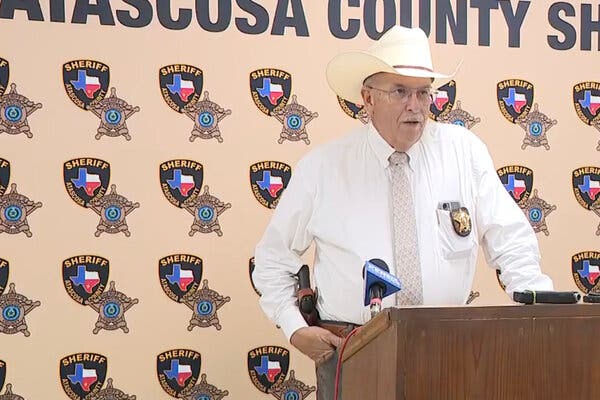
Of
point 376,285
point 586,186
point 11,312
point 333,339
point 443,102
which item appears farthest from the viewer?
point 586,186

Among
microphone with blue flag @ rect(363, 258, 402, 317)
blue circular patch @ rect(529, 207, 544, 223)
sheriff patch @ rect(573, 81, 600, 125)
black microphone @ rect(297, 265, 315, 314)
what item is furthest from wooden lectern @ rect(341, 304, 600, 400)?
sheriff patch @ rect(573, 81, 600, 125)

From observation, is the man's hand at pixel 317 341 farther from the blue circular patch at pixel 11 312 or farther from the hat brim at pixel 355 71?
the blue circular patch at pixel 11 312

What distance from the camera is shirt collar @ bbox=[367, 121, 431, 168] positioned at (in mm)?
2809

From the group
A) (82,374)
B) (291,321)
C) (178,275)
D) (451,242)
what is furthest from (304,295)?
(82,374)

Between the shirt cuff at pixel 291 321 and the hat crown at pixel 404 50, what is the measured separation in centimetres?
77

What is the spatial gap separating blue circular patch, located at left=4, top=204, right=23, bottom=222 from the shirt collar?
127cm

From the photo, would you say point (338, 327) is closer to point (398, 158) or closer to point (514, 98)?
point (398, 158)

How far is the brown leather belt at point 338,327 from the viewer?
2.70 m

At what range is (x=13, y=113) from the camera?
3.30 meters

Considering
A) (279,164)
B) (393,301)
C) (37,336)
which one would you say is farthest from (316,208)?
(37,336)

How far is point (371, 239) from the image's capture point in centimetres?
272

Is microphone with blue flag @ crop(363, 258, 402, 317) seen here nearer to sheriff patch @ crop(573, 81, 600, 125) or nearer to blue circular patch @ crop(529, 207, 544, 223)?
blue circular patch @ crop(529, 207, 544, 223)

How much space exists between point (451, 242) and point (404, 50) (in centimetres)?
58

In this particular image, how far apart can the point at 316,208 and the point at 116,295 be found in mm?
918
